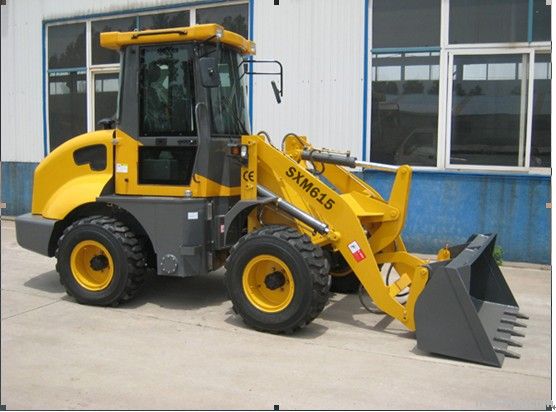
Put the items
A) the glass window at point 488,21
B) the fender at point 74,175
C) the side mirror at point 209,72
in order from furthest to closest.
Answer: the glass window at point 488,21
the fender at point 74,175
the side mirror at point 209,72

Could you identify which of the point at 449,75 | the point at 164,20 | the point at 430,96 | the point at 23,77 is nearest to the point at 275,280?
the point at 430,96

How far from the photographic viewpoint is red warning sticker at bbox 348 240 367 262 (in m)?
5.23

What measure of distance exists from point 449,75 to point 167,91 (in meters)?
4.58

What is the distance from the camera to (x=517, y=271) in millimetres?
8094

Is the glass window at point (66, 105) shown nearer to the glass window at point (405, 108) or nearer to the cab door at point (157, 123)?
the glass window at point (405, 108)

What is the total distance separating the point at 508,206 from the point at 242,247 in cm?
470

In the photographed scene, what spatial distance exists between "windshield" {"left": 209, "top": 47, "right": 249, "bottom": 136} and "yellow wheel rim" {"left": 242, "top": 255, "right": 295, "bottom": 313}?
4.60ft

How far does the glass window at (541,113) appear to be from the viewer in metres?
8.41

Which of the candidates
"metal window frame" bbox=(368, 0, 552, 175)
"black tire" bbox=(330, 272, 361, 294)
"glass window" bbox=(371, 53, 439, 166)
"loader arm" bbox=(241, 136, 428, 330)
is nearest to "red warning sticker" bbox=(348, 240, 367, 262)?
"loader arm" bbox=(241, 136, 428, 330)

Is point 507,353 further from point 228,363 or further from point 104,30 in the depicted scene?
point 104,30

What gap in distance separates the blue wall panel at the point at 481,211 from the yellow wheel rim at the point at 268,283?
161 inches

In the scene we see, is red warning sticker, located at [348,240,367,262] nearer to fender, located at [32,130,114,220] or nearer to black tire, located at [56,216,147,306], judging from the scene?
black tire, located at [56,216,147,306]

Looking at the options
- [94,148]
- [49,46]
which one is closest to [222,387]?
[94,148]

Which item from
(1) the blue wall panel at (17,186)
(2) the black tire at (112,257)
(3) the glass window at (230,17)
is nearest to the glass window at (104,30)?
(3) the glass window at (230,17)
